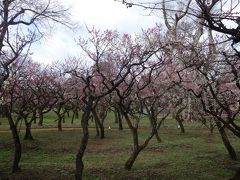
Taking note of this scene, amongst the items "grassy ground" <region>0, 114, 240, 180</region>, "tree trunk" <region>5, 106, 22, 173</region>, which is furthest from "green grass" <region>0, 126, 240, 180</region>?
"tree trunk" <region>5, 106, 22, 173</region>

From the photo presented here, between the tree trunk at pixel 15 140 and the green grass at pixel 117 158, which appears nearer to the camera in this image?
the tree trunk at pixel 15 140

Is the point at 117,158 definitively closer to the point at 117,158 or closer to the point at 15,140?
the point at 117,158

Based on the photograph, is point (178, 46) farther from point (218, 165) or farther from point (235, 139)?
point (235, 139)

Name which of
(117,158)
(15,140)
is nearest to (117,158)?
(117,158)

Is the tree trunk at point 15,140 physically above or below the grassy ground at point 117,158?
above

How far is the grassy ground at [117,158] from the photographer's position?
17531 millimetres

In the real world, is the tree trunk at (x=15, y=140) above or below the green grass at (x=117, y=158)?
above

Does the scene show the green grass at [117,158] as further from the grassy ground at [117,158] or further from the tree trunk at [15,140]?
the tree trunk at [15,140]

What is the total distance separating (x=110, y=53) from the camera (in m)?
24.4

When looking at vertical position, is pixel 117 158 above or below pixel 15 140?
below

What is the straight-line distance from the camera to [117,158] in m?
23.1

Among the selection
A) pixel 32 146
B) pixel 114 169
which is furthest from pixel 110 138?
pixel 114 169

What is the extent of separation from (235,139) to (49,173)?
1787cm

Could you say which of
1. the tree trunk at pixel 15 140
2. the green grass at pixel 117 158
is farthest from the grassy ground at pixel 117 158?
the tree trunk at pixel 15 140
